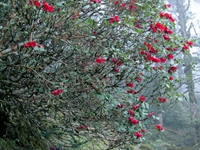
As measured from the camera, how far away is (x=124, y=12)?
13.6 feet

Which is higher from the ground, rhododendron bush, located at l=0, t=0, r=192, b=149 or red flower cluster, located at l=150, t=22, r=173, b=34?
red flower cluster, located at l=150, t=22, r=173, b=34

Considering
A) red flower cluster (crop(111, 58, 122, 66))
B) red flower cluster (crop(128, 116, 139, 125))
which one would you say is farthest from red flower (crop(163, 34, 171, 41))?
red flower cluster (crop(128, 116, 139, 125))

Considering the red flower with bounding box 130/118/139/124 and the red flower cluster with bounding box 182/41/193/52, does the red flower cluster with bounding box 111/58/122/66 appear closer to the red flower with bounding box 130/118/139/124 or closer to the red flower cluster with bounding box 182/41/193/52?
the red flower with bounding box 130/118/139/124

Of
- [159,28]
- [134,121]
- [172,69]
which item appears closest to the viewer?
[134,121]

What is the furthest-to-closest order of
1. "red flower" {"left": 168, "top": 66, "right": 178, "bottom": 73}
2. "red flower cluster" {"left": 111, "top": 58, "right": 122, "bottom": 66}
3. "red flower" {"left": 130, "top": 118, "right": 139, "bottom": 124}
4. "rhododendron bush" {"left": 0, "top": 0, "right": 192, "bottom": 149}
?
"red flower" {"left": 168, "top": 66, "right": 178, "bottom": 73} < "red flower cluster" {"left": 111, "top": 58, "right": 122, "bottom": 66} < "rhododendron bush" {"left": 0, "top": 0, "right": 192, "bottom": 149} < "red flower" {"left": 130, "top": 118, "right": 139, "bottom": 124}

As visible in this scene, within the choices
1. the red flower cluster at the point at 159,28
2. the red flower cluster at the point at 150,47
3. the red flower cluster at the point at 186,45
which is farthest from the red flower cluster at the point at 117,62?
the red flower cluster at the point at 186,45

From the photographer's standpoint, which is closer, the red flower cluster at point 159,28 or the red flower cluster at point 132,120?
the red flower cluster at point 132,120

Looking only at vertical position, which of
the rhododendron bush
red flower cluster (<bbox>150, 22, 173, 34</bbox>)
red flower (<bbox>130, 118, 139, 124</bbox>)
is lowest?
red flower (<bbox>130, 118, 139, 124</bbox>)

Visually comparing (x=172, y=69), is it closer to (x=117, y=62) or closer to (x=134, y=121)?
(x=117, y=62)

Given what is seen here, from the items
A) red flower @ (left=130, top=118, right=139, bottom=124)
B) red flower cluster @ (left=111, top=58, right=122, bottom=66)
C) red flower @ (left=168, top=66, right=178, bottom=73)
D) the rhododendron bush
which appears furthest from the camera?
red flower @ (left=168, top=66, right=178, bottom=73)

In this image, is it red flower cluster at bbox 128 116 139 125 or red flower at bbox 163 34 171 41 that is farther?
red flower at bbox 163 34 171 41

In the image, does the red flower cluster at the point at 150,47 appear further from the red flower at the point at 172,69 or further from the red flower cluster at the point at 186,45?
the red flower cluster at the point at 186,45

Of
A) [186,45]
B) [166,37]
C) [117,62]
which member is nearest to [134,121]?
[117,62]

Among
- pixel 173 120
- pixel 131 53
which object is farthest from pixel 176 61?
pixel 173 120
